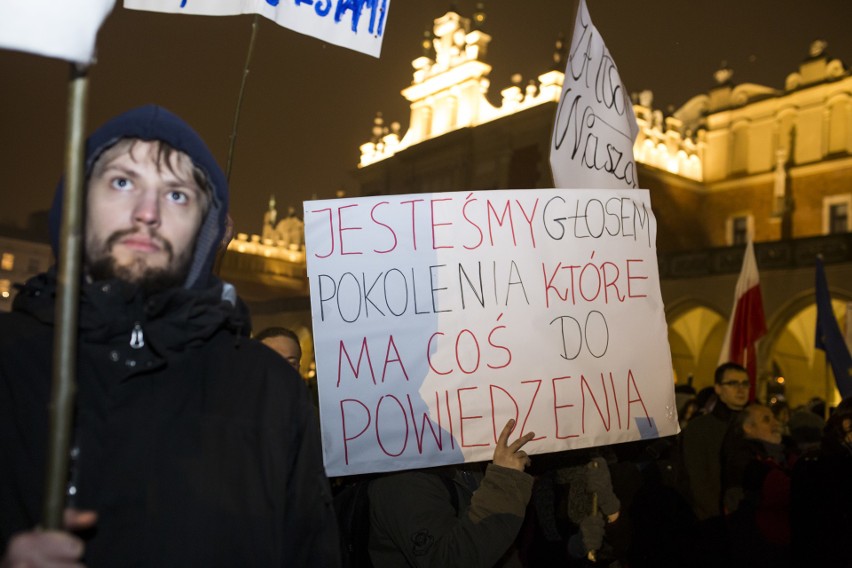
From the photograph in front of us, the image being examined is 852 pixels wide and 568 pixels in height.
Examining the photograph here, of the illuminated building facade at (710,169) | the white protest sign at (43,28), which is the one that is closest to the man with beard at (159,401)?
the white protest sign at (43,28)

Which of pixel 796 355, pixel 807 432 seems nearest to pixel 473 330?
pixel 807 432

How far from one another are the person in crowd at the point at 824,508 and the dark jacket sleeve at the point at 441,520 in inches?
101

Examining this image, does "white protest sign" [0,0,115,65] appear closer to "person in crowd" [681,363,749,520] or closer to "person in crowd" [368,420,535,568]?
"person in crowd" [368,420,535,568]

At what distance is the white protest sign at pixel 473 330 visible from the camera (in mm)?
2842

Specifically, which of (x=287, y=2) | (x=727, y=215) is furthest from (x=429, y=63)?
(x=287, y=2)

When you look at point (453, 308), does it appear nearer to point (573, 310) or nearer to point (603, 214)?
point (573, 310)

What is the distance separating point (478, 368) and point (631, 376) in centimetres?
70

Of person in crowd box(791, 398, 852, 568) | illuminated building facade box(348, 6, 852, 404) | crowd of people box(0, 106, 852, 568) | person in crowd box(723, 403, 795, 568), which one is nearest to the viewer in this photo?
crowd of people box(0, 106, 852, 568)

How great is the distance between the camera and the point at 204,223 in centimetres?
170

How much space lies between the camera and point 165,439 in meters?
1.45

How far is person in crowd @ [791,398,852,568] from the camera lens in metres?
4.29

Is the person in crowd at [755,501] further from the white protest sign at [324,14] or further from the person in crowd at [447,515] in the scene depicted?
the white protest sign at [324,14]

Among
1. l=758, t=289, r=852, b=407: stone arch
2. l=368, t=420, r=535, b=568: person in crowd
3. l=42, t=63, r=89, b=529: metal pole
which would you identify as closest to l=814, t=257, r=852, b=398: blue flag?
l=368, t=420, r=535, b=568: person in crowd

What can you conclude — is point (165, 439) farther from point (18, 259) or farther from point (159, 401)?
point (18, 259)
